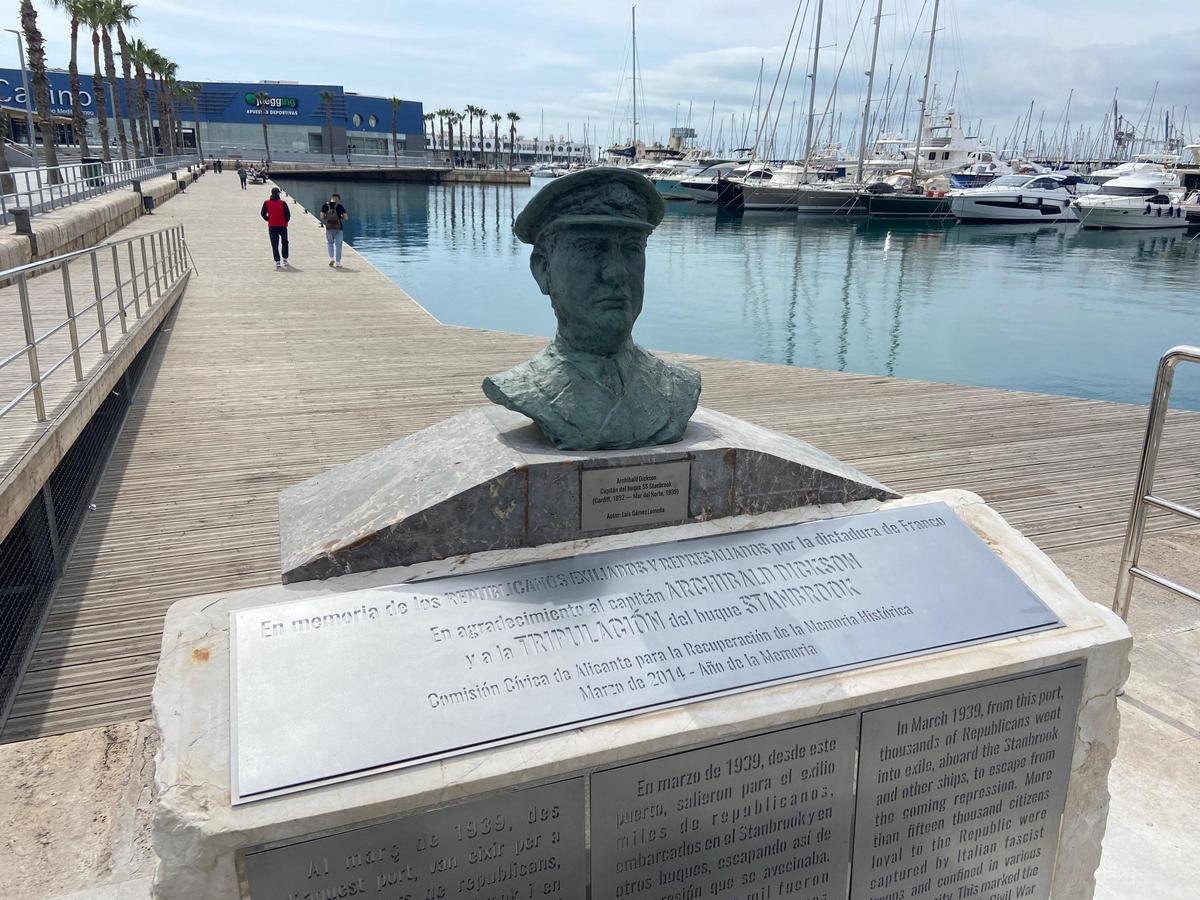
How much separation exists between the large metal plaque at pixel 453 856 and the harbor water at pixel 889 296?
12.1m

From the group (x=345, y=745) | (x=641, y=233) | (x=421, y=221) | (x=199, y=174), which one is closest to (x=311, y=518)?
(x=345, y=745)

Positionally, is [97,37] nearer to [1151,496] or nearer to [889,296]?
[889,296]

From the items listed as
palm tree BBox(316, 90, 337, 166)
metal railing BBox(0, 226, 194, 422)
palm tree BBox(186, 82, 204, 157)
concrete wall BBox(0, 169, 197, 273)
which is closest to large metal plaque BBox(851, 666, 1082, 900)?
metal railing BBox(0, 226, 194, 422)

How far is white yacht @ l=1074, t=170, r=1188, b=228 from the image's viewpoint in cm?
3875

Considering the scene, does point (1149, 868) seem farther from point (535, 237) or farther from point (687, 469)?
point (535, 237)

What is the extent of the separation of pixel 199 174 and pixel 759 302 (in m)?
48.6

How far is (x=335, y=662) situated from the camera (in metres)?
2.30

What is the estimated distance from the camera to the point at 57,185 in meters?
17.6

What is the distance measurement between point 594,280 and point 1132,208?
1740 inches

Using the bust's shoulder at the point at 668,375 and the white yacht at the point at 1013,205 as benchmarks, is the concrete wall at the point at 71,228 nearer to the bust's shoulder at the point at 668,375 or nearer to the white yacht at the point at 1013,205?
the bust's shoulder at the point at 668,375

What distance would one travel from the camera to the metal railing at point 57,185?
51.4ft

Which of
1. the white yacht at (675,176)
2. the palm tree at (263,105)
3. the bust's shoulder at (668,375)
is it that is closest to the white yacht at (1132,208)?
the white yacht at (675,176)

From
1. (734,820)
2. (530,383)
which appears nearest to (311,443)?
(530,383)

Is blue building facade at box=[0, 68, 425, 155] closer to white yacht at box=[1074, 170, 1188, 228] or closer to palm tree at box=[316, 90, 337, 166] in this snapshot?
palm tree at box=[316, 90, 337, 166]
